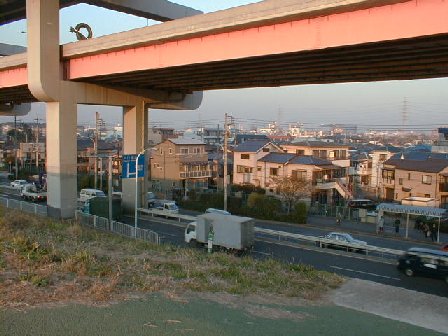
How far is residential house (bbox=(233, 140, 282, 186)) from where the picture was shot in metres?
42.4

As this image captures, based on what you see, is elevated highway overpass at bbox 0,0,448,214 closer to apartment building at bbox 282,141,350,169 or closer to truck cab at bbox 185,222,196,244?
truck cab at bbox 185,222,196,244

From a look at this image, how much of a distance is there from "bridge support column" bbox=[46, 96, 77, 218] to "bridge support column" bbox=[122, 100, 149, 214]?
3876mm

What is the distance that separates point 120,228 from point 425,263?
11219mm

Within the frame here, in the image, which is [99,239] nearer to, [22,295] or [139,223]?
[22,295]

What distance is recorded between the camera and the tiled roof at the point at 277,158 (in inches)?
1579

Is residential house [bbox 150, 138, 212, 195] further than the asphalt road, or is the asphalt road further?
residential house [bbox 150, 138, 212, 195]

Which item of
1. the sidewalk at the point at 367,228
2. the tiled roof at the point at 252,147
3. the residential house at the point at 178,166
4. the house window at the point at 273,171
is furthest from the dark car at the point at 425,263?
the residential house at the point at 178,166

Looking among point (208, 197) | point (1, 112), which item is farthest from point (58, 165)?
point (1, 112)

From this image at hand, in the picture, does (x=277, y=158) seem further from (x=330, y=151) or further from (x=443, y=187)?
(x=443, y=187)

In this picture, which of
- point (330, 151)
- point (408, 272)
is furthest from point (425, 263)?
point (330, 151)

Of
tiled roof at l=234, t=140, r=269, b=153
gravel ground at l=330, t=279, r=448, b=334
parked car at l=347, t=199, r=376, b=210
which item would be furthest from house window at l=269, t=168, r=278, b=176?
gravel ground at l=330, t=279, r=448, b=334

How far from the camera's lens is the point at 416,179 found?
37.2 metres

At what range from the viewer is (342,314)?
6.07 meters

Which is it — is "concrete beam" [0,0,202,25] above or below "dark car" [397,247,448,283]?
above
